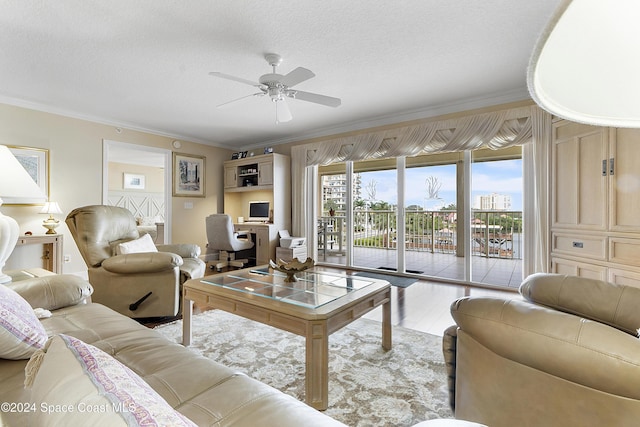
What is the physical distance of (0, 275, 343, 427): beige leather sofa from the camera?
0.45 meters

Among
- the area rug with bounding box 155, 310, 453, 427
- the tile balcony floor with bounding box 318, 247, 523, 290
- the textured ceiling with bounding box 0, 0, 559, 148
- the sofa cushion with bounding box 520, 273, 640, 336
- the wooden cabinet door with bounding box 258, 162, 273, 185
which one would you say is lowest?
the area rug with bounding box 155, 310, 453, 427

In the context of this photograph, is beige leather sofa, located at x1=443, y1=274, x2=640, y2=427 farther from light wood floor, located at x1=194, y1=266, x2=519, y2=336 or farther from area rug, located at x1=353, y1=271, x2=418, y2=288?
area rug, located at x1=353, y1=271, x2=418, y2=288

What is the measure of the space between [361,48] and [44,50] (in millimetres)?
2778

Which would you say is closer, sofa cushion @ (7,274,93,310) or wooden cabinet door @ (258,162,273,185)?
sofa cushion @ (7,274,93,310)

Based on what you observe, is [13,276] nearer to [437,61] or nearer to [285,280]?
[285,280]

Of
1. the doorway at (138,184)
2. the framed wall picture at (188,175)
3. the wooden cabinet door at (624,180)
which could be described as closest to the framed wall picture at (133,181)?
the doorway at (138,184)

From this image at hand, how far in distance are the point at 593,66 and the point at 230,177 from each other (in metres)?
6.31

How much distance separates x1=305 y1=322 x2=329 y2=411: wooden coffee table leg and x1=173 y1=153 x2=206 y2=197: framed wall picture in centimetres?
497

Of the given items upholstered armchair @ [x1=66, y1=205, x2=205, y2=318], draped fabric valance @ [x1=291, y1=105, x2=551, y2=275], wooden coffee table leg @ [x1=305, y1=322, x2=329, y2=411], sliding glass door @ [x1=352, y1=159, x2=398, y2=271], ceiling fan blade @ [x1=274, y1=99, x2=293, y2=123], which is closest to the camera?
wooden coffee table leg @ [x1=305, y1=322, x2=329, y2=411]

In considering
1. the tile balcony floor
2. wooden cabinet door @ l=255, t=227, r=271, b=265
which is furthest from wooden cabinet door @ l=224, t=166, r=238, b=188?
the tile balcony floor

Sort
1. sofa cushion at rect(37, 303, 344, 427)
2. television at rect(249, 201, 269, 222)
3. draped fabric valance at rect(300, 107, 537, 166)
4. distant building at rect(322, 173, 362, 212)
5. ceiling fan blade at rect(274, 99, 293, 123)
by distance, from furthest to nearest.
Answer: television at rect(249, 201, 269, 222) → distant building at rect(322, 173, 362, 212) → draped fabric valance at rect(300, 107, 537, 166) → ceiling fan blade at rect(274, 99, 293, 123) → sofa cushion at rect(37, 303, 344, 427)

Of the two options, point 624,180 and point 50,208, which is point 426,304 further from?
point 50,208

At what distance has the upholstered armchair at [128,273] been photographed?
101 inches

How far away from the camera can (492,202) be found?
13.5 feet
